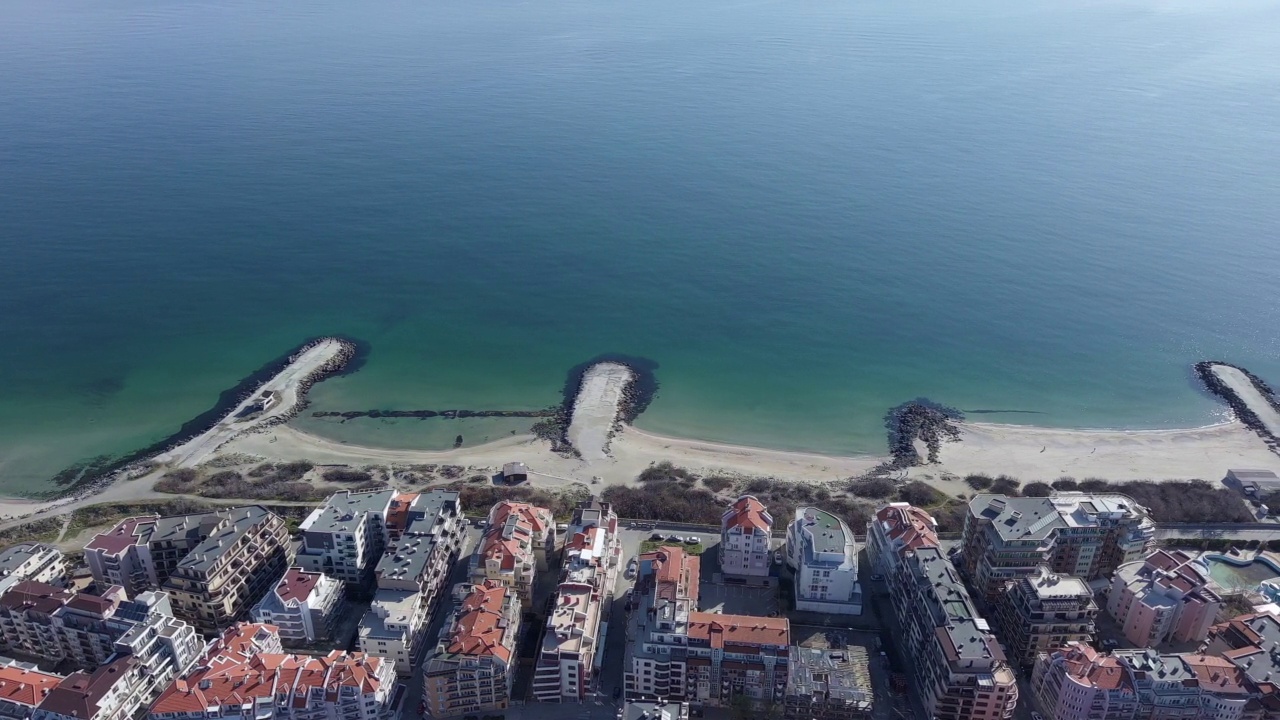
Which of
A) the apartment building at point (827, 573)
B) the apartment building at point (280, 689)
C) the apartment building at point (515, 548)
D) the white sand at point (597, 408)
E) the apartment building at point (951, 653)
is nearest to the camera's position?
the apartment building at point (280, 689)

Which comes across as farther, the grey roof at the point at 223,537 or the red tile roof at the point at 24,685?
the grey roof at the point at 223,537

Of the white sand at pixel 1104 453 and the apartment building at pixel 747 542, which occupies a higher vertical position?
the white sand at pixel 1104 453

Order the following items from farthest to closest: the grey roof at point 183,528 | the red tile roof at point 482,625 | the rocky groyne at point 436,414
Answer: the rocky groyne at point 436,414 → the grey roof at point 183,528 → the red tile roof at point 482,625

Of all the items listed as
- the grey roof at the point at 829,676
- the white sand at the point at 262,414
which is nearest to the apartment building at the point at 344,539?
the white sand at the point at 262,414

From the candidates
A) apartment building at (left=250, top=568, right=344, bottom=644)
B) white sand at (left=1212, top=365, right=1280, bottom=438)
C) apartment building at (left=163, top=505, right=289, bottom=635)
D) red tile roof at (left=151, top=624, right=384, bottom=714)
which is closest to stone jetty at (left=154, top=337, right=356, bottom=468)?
apartment building at (left=163, top=505, right=289, bottom=635)

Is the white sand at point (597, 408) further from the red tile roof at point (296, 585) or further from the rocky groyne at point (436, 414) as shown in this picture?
the red tile roof at point (296, 585)

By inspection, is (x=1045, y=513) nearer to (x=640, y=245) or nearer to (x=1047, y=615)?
(x=1047, y=615)

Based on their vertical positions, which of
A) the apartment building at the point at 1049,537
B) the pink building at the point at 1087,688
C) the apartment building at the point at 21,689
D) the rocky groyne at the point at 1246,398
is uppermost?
the rocky groyne at the point at 1246,398
